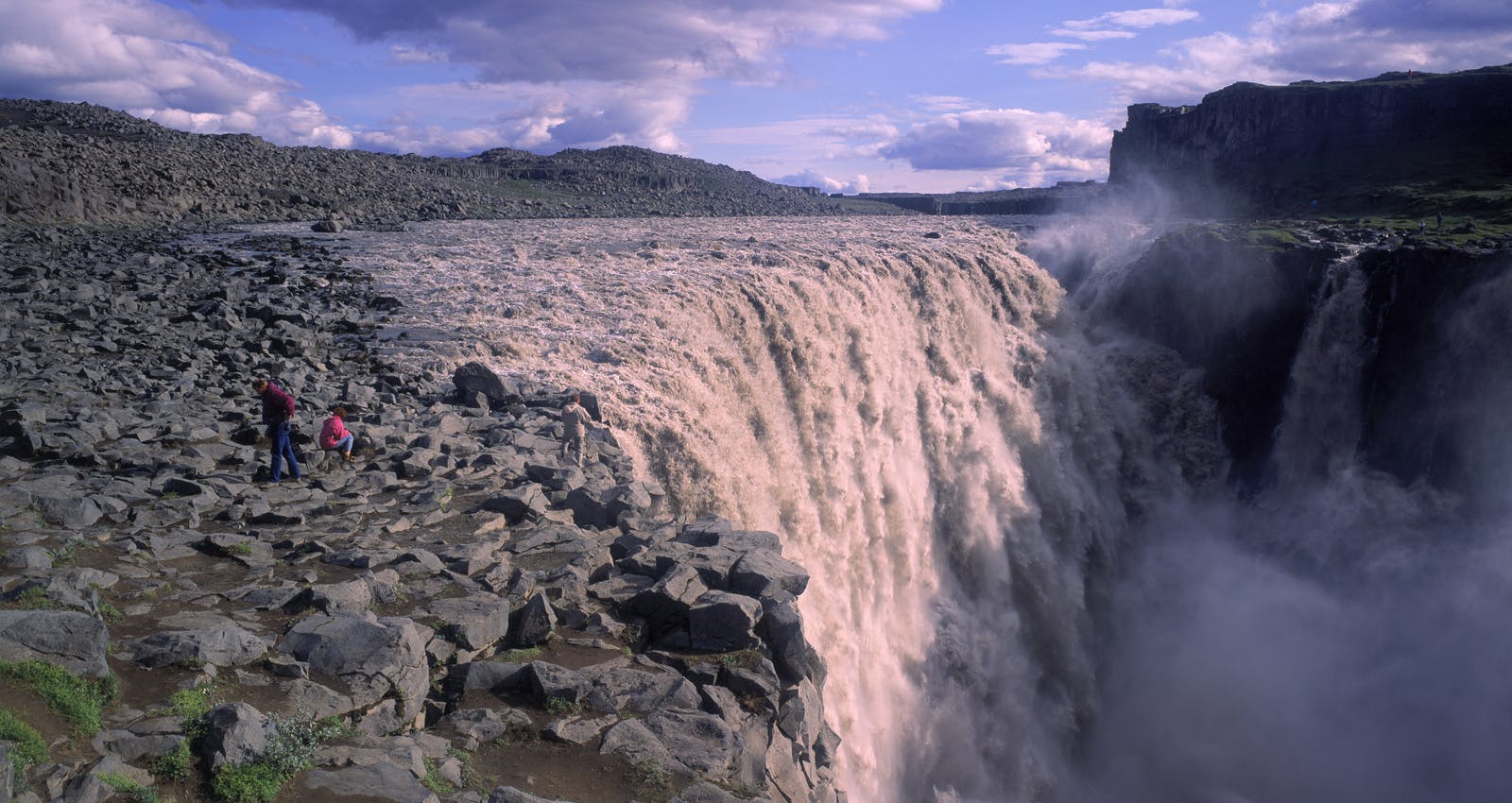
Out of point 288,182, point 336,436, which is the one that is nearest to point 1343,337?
point 336,436

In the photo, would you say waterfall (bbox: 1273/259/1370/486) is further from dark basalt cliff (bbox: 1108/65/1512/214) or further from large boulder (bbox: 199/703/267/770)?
large boulder (bbox: 199/703/267/770)

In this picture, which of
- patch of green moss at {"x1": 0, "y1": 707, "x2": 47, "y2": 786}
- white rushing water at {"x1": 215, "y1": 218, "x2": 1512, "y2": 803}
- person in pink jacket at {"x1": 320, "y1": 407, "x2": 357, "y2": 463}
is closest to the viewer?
patch of green moss at {"x1": 0, "y1": 707, "x2": 47, "y2": 786}

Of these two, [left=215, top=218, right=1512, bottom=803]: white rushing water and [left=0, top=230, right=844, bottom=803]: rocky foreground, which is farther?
[left=215, top=218, right=1512, bottom=803]: white rushing water

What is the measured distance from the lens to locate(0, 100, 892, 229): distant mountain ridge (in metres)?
36.3

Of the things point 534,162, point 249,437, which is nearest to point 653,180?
point 534,162

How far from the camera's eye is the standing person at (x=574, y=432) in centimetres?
1298

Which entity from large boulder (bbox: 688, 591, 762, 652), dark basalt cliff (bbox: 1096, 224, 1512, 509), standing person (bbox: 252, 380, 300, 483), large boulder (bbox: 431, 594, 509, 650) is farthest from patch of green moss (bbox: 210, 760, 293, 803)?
dark basalt cliff (bbox: 1096, 224, 1512, 509)

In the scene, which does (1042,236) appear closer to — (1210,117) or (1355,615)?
(1355,615)

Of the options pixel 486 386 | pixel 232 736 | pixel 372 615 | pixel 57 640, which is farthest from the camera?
pixel 486 386

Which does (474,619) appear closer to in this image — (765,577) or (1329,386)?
(765,577)

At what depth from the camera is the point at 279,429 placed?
10.8m

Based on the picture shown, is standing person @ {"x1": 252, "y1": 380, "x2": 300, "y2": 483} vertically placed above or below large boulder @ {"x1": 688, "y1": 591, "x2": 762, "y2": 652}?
above

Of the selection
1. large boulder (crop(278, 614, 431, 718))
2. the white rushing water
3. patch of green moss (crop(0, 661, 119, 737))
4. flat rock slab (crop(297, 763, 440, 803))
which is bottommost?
the white rushing water

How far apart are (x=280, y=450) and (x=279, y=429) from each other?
26cm
